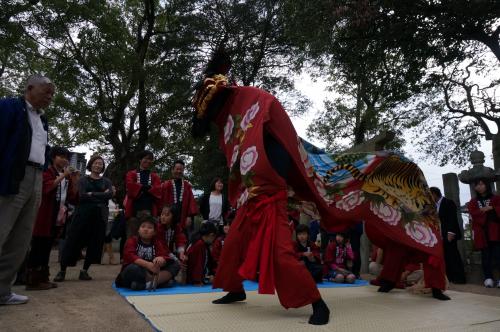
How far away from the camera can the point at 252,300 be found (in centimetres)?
353

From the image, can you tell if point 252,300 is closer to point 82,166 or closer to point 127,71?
point 82,166

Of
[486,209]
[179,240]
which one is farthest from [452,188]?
[179,240]

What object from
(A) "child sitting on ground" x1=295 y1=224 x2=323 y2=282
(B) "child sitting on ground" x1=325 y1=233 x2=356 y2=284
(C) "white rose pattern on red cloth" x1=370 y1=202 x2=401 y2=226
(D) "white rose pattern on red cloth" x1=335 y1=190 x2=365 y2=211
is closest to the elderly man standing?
(D) "white rose pattern on red cloth" x1=335 y1=190 x2=365 y2=211

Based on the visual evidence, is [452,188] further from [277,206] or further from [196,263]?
[277,206]

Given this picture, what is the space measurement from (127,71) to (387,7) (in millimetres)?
9916

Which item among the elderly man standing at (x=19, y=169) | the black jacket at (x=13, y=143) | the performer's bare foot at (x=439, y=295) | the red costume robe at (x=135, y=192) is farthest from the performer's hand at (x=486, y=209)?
the black jacket at (x=13, y=143)

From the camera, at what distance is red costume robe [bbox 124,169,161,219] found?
5.66 m

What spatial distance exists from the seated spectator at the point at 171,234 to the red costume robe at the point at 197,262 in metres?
0.11

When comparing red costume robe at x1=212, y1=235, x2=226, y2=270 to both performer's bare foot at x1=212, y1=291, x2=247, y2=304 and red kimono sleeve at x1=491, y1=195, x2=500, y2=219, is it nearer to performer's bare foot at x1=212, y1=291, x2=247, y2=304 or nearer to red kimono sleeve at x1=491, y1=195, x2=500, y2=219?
performer's bare foot at x1=212, y1=291, x2=247, y2=304

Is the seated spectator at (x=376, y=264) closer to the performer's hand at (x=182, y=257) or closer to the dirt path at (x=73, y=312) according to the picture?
the performer's hand at (x=182, y=257)

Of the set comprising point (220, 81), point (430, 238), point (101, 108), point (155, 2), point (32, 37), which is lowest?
point (430, 238)

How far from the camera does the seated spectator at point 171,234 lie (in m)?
5.05

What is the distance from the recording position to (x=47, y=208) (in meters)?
4.37

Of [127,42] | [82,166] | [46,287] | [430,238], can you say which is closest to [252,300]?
[430,238]
